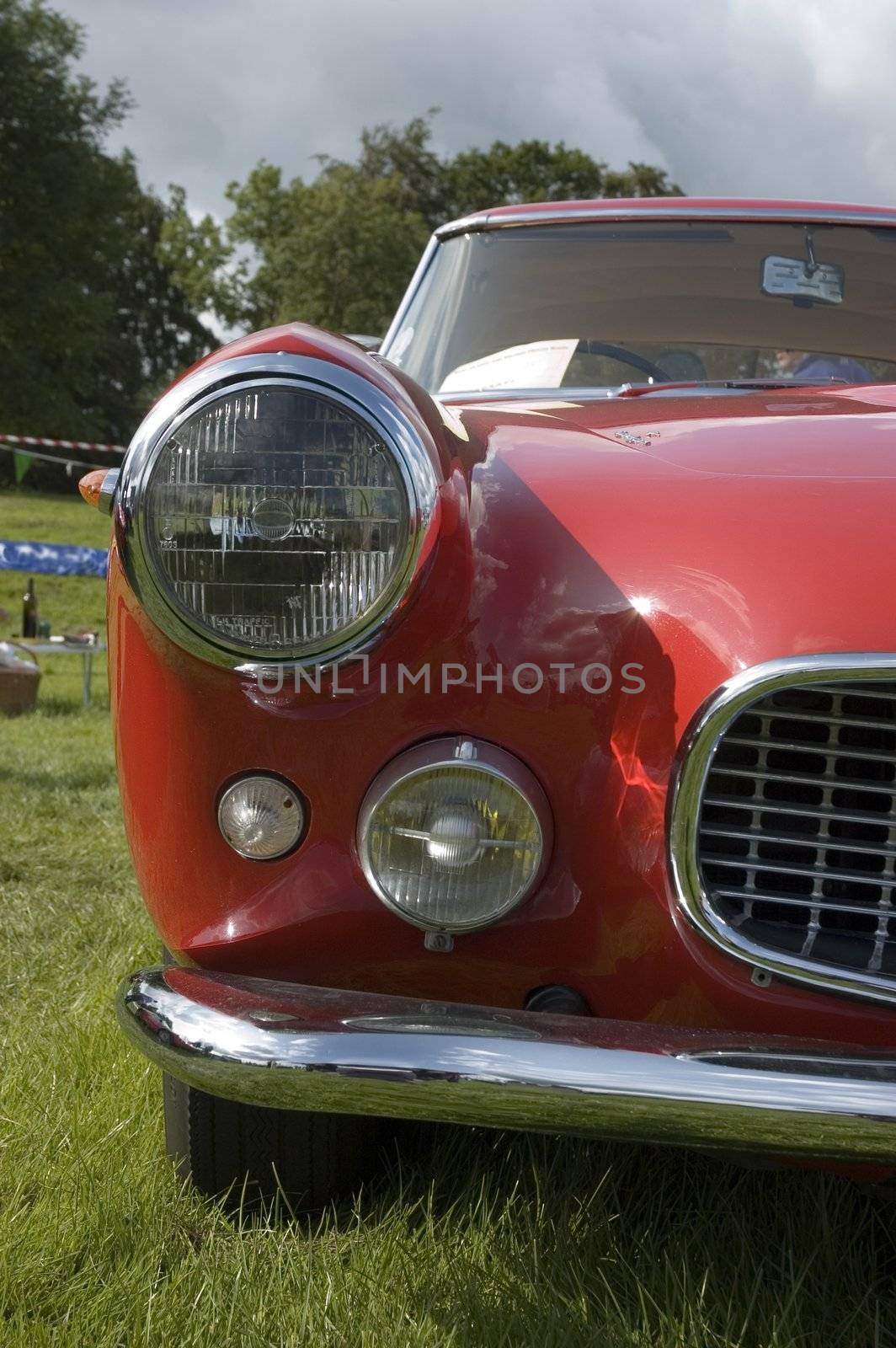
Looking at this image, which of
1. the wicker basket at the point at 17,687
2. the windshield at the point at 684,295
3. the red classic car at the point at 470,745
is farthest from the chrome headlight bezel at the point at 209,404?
the wicker basket at the point at 17,687

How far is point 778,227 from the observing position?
254cm

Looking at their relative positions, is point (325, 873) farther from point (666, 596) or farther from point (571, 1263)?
point (571, 1263)

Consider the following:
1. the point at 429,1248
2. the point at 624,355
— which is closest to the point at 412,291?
the point at 624,355

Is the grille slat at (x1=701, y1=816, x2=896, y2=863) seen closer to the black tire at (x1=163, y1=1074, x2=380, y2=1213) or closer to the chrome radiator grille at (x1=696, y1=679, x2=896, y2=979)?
the chrome radiator grille at (x1=696, y1=679, x2=896, y2=979)

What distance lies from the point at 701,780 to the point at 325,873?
0.42m

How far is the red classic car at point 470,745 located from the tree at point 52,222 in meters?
26.4

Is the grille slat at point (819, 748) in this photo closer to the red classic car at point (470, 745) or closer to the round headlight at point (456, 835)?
the red classic car at point (470, 745)

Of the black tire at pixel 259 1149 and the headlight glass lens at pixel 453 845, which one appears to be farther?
the black tire at pixel 259 1149

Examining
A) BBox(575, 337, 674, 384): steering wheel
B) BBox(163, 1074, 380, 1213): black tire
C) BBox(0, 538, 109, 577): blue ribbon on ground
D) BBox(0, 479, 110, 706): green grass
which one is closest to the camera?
BBox(163, 1074, 380, 1213): black tire

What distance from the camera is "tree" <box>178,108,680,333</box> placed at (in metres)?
27.8

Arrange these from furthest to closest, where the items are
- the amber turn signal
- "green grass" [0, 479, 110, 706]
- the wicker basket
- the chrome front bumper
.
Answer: "green grass" [0, 479, 110, 706], the wicker basket, the amber turn signal, the chrome front bumper

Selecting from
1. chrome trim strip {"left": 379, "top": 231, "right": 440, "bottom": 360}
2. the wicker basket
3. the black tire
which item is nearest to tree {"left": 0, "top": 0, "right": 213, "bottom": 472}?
the wicker basket

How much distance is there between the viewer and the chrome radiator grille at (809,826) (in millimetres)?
1268

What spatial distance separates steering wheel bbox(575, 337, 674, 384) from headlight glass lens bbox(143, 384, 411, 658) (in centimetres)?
122
